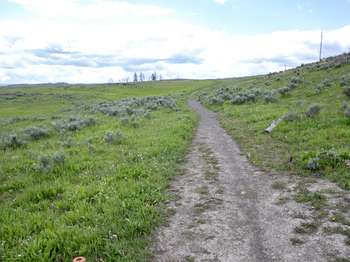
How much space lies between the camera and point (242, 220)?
7.28m

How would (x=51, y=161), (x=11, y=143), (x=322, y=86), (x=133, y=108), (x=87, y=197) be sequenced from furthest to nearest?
(x=133, y=108)
(x=322, y=86)
(x=11, y=143)
(x=51, y=161)
(x=87, y=197)

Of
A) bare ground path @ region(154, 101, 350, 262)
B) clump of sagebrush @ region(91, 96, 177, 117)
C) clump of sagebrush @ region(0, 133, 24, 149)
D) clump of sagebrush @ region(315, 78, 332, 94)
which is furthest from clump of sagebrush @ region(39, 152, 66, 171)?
clump of sagebrush @ region(315, 78, 332, 94)

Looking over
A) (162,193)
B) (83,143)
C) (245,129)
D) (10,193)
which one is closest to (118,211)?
(162,193)

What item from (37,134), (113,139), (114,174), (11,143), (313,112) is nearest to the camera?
(114,174)

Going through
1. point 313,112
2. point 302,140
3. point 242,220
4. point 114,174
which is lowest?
point 242,220

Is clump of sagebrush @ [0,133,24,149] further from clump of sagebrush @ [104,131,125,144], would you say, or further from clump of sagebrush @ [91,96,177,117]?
clump of sagebrush @ [91,96,177,117]

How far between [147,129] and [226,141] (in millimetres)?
5329

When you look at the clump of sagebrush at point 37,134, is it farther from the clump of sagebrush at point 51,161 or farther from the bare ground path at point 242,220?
the bare ground path at point 242,220

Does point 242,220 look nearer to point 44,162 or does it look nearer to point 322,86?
point 44,162

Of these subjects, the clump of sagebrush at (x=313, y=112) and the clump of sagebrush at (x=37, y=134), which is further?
the clump of sagebrush at (x=37, y=134)

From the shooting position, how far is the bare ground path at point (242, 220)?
604 centimetres

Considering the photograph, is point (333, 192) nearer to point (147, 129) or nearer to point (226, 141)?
point (226, 141)

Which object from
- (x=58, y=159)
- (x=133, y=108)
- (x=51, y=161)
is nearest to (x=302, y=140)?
(x=58, y=159)

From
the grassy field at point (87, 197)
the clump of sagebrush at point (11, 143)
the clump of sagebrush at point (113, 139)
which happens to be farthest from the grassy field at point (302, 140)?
the clump of sagebrush at point (11, 143)
